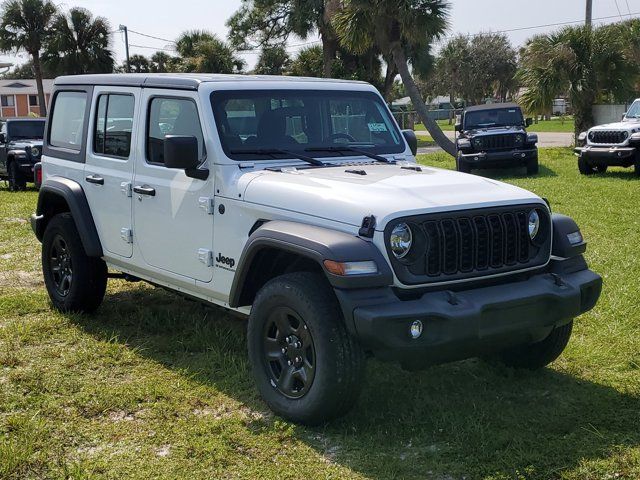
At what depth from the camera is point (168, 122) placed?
223 inches

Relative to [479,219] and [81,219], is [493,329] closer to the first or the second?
[479,219]

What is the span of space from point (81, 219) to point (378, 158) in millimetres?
2335

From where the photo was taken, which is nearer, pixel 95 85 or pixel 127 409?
pixel 127 409

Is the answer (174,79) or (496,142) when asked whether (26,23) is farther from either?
(174,79)

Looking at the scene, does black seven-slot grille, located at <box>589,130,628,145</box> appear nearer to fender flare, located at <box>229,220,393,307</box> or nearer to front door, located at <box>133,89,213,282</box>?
front door, located at <box>133,89,213,282</box>

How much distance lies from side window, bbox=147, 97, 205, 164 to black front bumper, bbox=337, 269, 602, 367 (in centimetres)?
184

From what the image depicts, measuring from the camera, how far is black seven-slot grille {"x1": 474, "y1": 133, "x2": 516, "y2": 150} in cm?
1867

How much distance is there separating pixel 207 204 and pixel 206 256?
0.32m

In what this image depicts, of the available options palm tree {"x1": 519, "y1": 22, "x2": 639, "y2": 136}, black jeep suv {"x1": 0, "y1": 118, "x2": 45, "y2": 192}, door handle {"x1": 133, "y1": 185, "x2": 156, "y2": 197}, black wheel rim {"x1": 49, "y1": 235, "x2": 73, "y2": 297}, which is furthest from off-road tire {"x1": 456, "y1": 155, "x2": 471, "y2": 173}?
door handle {"x1": 133, "y1": 185, "x2": 156, "y2": 197}

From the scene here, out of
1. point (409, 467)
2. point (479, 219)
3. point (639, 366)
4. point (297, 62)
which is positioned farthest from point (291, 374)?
point (297, 62)

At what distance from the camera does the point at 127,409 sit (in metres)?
4.88

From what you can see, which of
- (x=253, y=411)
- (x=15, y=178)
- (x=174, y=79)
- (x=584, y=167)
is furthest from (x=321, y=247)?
(x=15, y=178)

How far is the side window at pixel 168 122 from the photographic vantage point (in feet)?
17.7

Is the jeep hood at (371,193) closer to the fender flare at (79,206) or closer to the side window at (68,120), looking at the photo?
the fender flare at (79,206)
